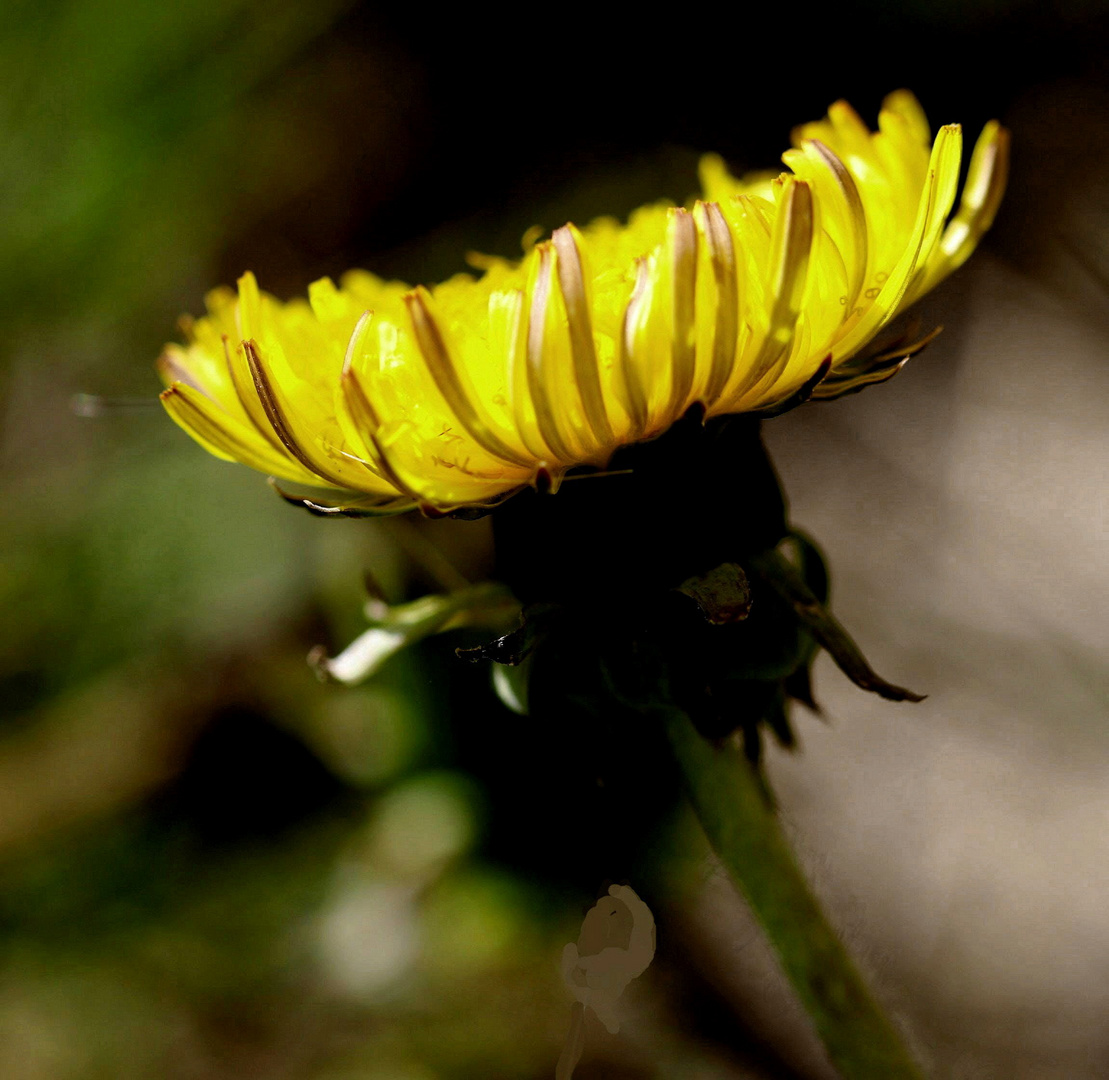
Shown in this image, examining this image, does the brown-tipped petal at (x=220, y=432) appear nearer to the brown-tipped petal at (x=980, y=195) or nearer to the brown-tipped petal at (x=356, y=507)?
the brown-tipped petal at (x=356, y=507)

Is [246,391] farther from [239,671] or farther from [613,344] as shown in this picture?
[239,671]

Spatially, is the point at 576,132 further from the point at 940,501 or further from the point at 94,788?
the point at 94,788

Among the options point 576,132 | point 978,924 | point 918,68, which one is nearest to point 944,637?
point 978,924

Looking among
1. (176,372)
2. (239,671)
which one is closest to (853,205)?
(176,372)

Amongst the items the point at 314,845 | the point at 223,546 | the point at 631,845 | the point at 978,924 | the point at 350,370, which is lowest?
the point at 978,924

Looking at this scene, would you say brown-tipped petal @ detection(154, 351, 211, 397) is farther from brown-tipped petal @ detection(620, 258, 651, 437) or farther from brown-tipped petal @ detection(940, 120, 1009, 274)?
brown-tipped petal @ detection(940, 120, 1009, 274)

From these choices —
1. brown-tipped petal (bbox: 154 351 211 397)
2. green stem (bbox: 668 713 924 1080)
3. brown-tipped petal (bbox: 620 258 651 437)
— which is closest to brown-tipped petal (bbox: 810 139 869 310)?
brown-tipped petal (bbox: 620 258 651 437)
